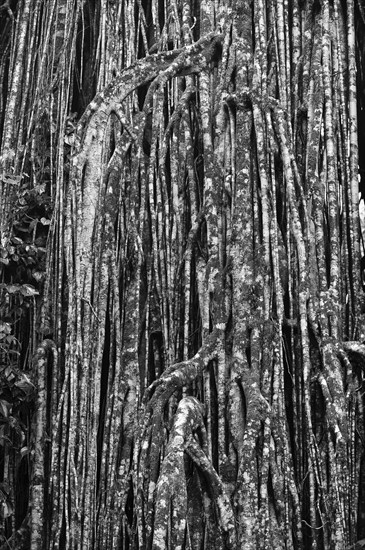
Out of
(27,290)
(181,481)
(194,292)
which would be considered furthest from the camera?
(27,290)

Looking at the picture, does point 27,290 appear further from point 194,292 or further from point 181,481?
point 181,481

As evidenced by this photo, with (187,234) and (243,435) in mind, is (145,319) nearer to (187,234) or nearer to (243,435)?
(187,234)

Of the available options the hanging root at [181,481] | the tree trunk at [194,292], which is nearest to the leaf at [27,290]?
the tree trunk at [194,292]

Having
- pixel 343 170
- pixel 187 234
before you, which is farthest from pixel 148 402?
pixel 343 170

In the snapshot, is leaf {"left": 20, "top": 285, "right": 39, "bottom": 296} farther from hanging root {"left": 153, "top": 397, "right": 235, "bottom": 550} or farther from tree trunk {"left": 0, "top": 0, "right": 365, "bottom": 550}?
hanging root {"left": 153, "top": 397, "right": 235, "bottom": 550}

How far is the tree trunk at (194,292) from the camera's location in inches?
148

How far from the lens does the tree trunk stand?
3750 millimetres

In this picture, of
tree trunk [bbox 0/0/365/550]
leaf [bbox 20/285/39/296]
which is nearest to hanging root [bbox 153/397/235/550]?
tree trunk [bbox 0/0/365/550]

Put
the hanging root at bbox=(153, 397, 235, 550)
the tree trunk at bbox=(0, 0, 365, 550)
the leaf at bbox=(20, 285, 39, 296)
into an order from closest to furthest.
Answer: the hanging root at bbox=(153, 397, 235, 550)
the tree trunk at bbox=(0, 0, 365, 550)
the leaf at bbox=(20, 285, 39, 296)

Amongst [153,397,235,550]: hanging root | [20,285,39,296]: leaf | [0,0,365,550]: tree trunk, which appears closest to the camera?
[153,397,235,550]: hanging root

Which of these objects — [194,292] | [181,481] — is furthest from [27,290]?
[181,481]

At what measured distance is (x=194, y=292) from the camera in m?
4.29

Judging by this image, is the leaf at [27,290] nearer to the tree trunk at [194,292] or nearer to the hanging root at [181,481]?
the tree trunk at [194,292]

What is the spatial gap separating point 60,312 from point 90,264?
0.28m
